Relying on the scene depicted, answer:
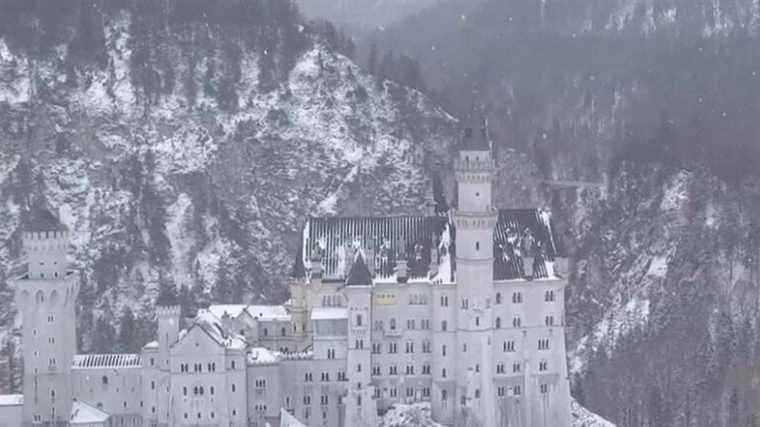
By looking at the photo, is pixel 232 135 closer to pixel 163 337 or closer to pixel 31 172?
pixel 31 172

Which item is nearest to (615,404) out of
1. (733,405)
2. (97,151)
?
(733,405)

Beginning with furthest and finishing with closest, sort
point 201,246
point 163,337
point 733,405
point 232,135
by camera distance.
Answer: point 232,135 < point 201,246 < point 733,405 < point 163,337

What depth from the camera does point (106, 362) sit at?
108250 mm

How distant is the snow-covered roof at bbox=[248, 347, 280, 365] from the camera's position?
106500 millimetres

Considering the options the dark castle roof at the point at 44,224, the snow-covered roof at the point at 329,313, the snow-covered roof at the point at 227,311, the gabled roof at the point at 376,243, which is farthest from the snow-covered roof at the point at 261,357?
the dark castle roof at the point at 44,224

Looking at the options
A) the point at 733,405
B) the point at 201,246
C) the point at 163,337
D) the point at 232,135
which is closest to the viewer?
the point at 163,337

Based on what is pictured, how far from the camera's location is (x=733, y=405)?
415 feet

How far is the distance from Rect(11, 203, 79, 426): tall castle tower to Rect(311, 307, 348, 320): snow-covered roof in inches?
649

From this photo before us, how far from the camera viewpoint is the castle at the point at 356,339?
106250mm

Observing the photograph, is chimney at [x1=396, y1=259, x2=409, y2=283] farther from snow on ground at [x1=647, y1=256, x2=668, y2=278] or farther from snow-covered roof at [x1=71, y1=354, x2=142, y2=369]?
snow on ground at [x1=647, y1=256, x2=668, y2=278]

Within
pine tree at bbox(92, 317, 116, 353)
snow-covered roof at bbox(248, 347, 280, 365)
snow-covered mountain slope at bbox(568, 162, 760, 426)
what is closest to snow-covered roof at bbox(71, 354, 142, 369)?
snow-covered roof at bbox(248, 347, 280, 365)

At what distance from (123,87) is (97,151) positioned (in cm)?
899

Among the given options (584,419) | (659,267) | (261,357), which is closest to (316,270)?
(261,357)

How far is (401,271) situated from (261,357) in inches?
425
